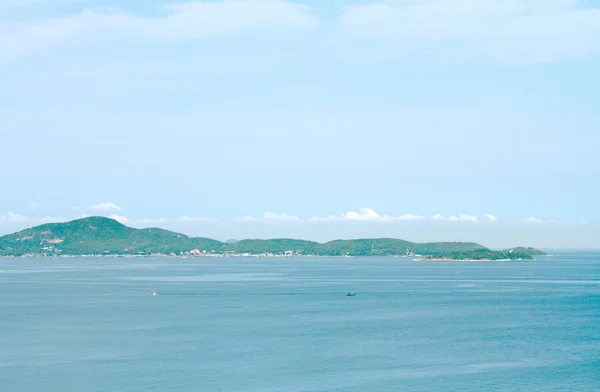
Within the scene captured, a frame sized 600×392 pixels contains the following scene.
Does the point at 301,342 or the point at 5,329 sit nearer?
the point at 301,342

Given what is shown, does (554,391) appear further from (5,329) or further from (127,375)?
(5,329)

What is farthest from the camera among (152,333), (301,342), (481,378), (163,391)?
(152,333)

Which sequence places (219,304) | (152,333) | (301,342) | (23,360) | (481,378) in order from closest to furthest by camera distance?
(481,378), (23,360), (301,342), (152,333), (219,304)

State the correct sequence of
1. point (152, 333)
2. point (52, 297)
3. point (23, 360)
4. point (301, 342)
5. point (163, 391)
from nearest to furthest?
1. point (163, 391)
2. point (23, 360)
3. point (301, 342)
4. point (152, 333)
5. point (52, 297)

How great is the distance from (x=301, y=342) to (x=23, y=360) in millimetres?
31664

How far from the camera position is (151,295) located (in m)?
164

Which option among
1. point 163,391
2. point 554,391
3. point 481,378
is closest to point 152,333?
point 163,391

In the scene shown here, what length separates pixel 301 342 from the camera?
90688 millimetres

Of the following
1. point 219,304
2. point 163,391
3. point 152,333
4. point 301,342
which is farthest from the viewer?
point 219,304

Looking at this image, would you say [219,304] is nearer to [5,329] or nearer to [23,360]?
[5,329]

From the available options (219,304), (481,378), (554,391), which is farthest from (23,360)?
(219,304)

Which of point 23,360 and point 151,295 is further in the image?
point 151,295

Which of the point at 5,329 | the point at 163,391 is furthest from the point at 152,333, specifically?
the point at 163,391

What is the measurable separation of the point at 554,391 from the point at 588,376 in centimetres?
770
